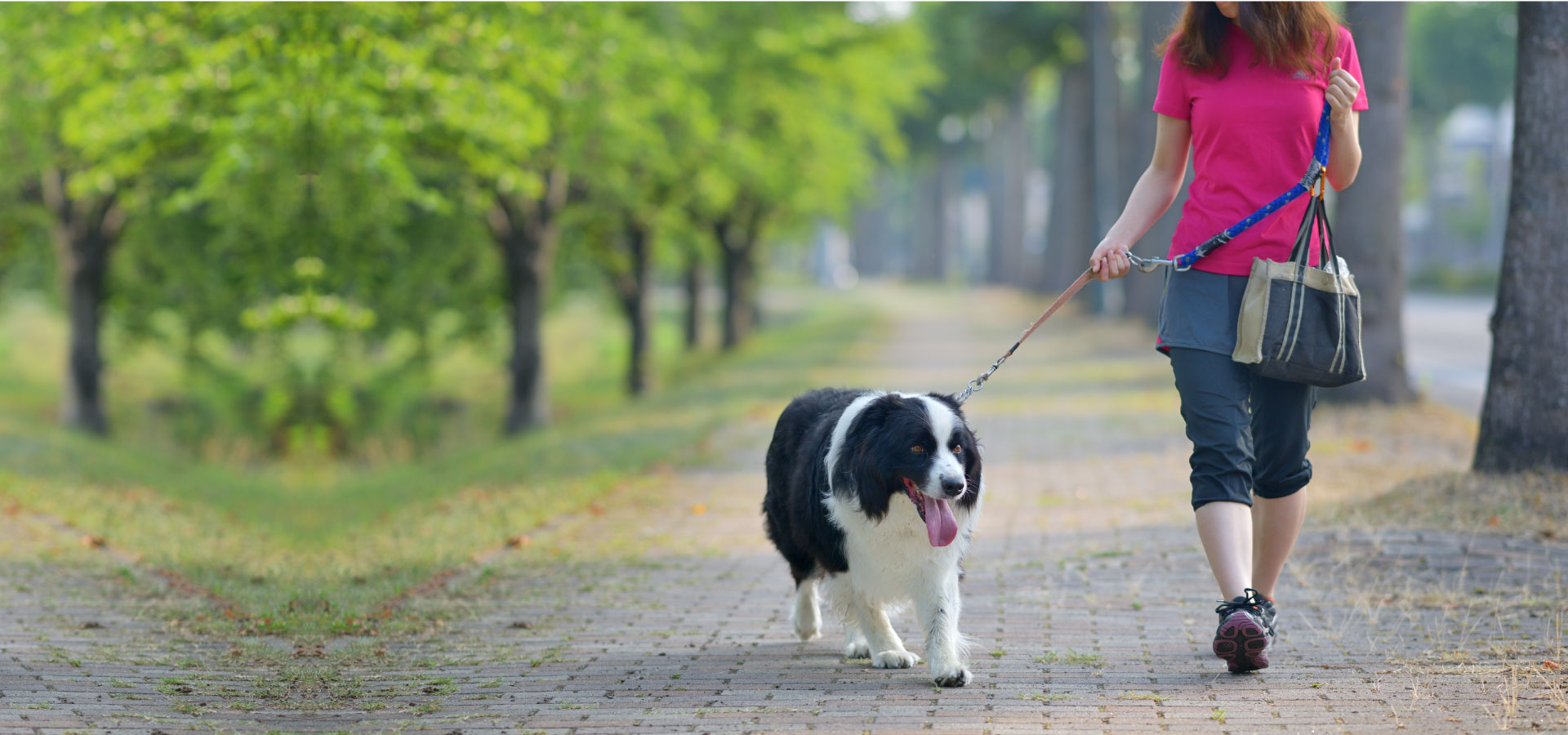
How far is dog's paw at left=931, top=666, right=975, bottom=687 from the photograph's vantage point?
4688 millimetres

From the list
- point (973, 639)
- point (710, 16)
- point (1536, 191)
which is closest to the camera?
point (973, 639)

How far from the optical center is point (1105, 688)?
15.0ft

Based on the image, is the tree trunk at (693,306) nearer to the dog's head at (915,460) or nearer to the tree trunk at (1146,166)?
the tree trunk at (1146,166)

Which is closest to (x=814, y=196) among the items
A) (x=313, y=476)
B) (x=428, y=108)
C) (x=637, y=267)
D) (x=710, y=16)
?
(x=637, y=267)

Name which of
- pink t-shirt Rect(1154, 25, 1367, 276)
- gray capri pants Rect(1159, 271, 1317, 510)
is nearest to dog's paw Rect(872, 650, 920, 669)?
gray capri pants Rect(1159, 271, 1317, 510)

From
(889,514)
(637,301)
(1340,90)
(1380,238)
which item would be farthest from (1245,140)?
(637,301)

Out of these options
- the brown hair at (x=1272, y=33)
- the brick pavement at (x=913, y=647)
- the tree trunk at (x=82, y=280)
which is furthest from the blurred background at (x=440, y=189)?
the brown hair at (x=1272, y=33)

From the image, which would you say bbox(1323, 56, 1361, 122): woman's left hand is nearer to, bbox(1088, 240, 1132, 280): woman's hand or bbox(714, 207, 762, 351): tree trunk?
bbox(1088, 240, 1132, 280): woman's hand

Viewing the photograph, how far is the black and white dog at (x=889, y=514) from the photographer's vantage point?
4629 mm

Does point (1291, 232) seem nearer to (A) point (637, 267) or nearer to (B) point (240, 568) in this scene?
(B) point (240, 568)

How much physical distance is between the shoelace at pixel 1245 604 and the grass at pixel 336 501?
343 centimetres

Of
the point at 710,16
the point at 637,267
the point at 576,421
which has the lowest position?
the point at 576,421

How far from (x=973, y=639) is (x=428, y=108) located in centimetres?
738

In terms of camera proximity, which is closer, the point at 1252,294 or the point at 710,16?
the point at 1252,294
